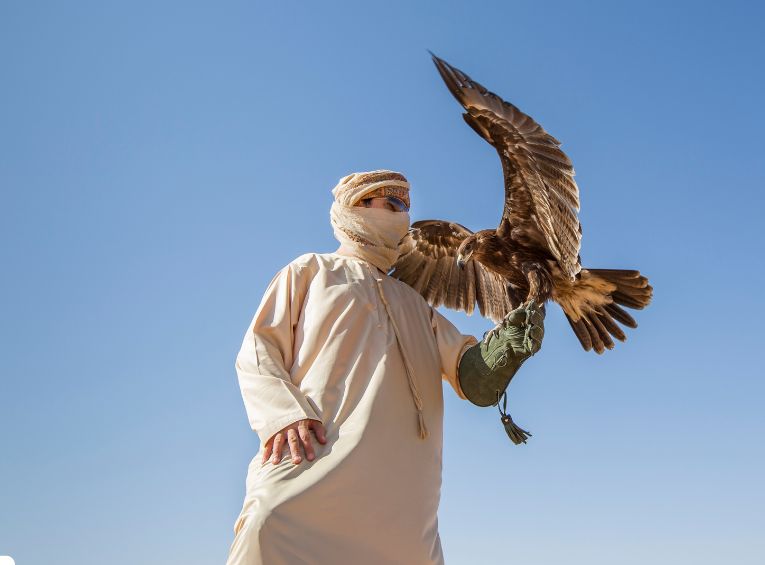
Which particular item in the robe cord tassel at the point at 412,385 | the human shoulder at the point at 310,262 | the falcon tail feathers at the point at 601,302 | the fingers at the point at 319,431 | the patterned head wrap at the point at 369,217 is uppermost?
the falcon tail feathers at the point at 601,302

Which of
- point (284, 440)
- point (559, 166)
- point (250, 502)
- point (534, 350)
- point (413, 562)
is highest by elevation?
point (559, 166)

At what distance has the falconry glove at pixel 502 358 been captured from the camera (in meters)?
2.60

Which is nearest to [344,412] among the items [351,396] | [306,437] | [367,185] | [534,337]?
[351,396]

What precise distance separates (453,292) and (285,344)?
124 inches

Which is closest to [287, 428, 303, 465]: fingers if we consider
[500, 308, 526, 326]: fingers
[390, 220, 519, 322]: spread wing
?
[500, 308, 526, 326]: fingers

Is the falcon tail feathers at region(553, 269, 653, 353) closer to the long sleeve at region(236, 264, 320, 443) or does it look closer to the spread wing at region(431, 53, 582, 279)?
the spread wing at region(431, 53, 582, 279)

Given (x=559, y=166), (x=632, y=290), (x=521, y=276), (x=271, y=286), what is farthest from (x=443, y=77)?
(x=271, y=286)

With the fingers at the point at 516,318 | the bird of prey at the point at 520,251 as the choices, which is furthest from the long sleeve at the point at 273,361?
the bird of prey at the point at 520,251

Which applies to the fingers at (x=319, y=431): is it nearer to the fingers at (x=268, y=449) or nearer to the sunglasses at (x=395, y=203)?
the fingers at (x=268, y=449)

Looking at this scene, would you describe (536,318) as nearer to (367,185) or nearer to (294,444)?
(367,185)

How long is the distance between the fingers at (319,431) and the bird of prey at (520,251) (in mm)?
2369

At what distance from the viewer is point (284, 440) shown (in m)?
2.36

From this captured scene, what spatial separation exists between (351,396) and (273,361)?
0.26 meters

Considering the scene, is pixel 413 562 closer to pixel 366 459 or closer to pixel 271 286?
pixel 366 459
